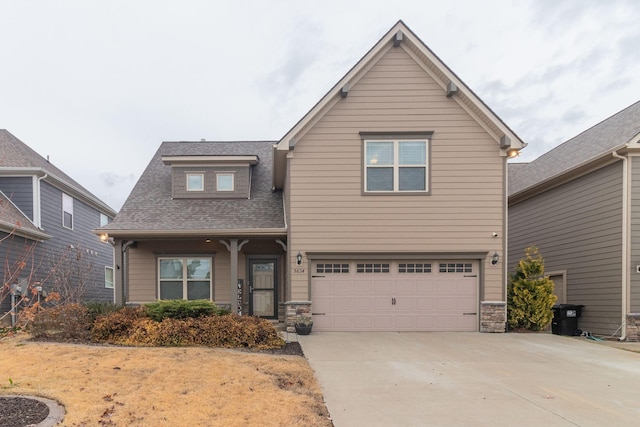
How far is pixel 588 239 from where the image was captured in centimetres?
1148

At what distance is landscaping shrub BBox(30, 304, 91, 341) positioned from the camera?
28.4 feet

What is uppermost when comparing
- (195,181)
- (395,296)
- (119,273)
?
(195,181)

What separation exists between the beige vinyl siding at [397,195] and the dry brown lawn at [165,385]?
14.2ft

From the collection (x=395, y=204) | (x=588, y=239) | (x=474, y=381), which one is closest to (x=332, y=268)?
(x=395, y=204)

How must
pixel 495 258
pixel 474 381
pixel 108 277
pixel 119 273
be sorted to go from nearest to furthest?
pixel 474 381 < pixel 495 258 < pixel 119 273 < pixel 108 277

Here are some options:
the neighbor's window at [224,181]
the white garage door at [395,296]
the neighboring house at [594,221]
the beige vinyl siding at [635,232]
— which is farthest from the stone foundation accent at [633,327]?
the neighbor's window at [224,181]

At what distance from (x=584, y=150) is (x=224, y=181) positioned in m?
11.9

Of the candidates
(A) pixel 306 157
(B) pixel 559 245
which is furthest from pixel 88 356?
(B) pixel 559 245

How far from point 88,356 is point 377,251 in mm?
7020

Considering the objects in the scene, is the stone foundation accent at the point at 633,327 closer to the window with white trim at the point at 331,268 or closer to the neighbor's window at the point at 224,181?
the window with white trim at the point at 331,268

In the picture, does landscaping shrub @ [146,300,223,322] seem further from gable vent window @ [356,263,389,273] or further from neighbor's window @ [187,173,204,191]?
neighbor's window @ [187,173,204,191]

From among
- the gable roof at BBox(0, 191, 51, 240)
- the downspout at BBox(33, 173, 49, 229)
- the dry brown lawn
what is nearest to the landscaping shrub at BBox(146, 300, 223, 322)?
the dry brown lawn

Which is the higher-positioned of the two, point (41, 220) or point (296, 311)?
point (41, 220)

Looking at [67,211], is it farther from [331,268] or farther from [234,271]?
[331,268]
